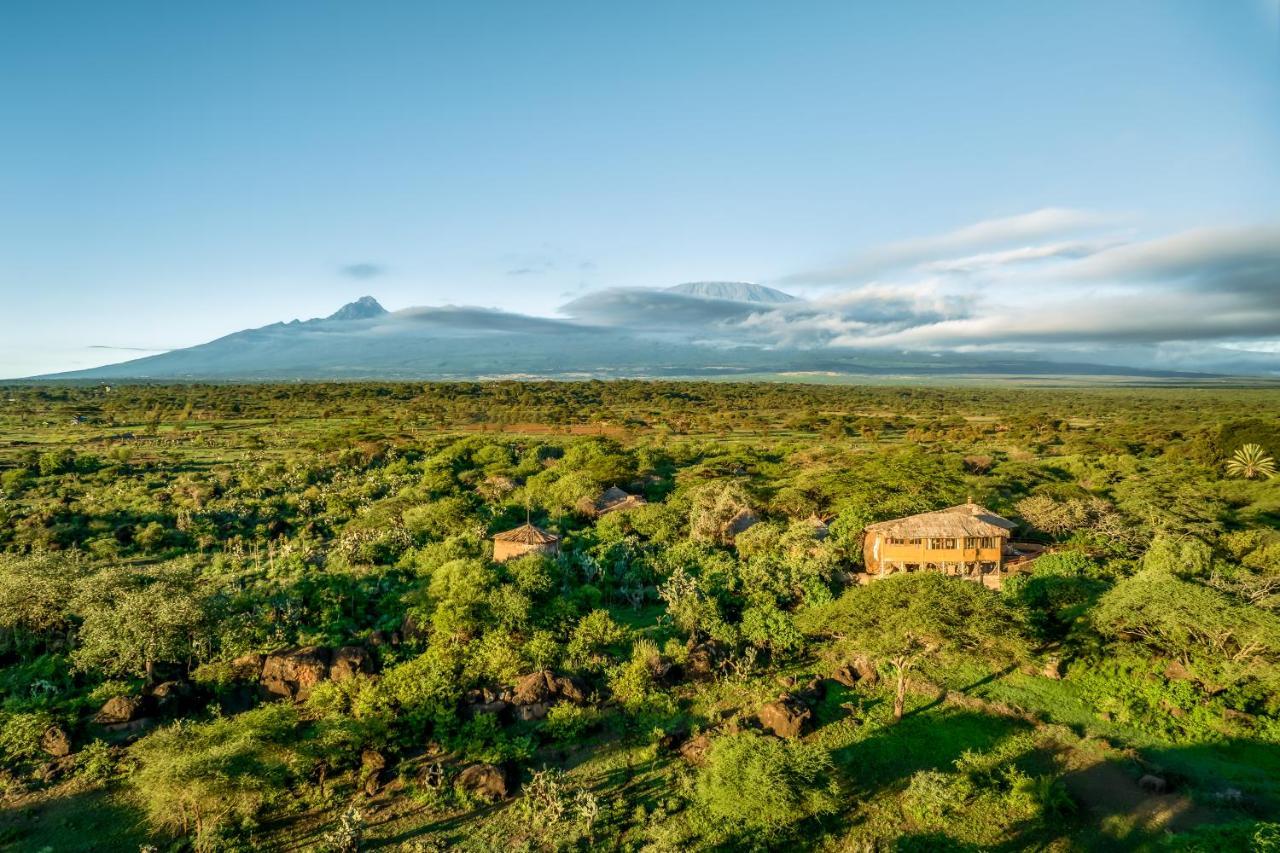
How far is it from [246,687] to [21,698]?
5372 mm

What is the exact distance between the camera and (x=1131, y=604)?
2072cm

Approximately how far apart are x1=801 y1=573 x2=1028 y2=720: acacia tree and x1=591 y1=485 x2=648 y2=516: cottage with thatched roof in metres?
19.4

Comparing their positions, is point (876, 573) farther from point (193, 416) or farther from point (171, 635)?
point (193, 416)

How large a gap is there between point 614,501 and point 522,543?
41.7 ft

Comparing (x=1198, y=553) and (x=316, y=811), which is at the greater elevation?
(x=1198, y=553)

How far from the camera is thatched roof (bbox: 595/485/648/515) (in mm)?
41062

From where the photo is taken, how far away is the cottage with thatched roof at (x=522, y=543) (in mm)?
30688

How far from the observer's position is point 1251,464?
54.8 meters

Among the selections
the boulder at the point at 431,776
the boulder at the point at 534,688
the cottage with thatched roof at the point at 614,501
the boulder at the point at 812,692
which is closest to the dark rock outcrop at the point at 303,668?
the boulder at the point at 534,688

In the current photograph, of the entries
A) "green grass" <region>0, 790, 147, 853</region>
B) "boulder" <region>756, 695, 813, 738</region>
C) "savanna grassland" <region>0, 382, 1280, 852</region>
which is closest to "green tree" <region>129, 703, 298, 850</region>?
"savanna grassland" <region>0, 382, 1280, 852</region>

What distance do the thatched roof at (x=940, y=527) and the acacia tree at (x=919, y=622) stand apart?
306 inches

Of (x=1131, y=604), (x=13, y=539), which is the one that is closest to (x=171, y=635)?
(x=13, y=539)

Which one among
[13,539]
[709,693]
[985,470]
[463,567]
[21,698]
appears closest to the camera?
[21,698]

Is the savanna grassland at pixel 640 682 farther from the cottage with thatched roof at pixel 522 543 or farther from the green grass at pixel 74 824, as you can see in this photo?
the cottage with thatched roof at pixel 522 543
